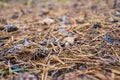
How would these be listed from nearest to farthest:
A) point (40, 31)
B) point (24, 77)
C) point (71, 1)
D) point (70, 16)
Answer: point (24, 77), point (40, 31), point (70, 16), point (71, 1)

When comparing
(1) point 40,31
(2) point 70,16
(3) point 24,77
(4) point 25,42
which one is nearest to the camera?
(3) point 24,77

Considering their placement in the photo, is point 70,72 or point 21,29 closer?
point 70,72

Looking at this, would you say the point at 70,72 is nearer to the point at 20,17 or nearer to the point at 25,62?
the point at 25,62

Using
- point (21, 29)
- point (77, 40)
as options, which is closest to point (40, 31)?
point (21, 29)

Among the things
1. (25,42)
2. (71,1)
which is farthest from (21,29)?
(71,1)

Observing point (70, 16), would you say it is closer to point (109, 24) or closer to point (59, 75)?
point (109, 24)

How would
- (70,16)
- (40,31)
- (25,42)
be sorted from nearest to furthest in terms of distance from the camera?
(25,42) < (40,31) < (70,16)
